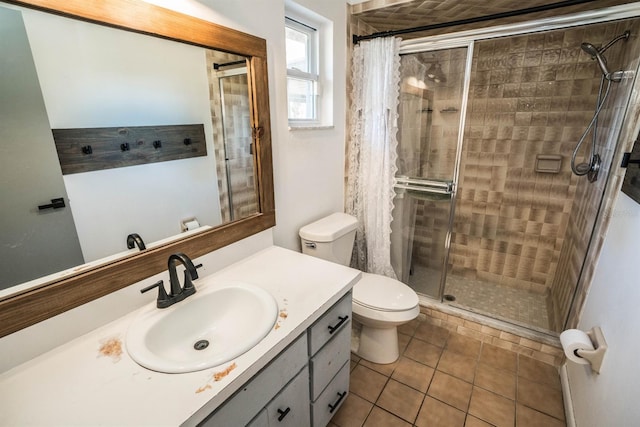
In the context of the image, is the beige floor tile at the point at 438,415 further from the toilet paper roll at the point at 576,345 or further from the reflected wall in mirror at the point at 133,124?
the reflected wall in mirror at the point at 133,124

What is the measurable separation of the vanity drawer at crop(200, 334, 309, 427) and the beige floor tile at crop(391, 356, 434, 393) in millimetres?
924

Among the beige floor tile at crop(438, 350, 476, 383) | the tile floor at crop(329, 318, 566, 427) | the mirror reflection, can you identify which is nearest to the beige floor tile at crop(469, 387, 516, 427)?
the tile floor at crop(329, 318, 566, 427)

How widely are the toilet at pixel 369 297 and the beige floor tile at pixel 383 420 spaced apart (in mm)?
339

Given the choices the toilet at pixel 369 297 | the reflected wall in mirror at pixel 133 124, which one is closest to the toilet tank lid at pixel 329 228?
the toilet at pixel 369 297

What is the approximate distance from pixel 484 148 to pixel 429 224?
0.82 meters

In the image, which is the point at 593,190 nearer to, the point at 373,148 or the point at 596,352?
the point at 596,352

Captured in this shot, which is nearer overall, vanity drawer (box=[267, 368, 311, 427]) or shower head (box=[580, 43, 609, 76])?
vanity drawer (box=[267, 368, 311, 427])

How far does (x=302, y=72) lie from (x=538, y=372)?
2.25 metres

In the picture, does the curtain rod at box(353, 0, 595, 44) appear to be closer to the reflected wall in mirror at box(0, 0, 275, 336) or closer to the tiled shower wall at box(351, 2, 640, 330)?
the tiled shower wall at box(351, 2, 640, 330)

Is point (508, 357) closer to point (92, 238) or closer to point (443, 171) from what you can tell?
point (443, 171)

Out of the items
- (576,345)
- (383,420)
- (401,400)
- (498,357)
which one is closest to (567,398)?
(498,357)

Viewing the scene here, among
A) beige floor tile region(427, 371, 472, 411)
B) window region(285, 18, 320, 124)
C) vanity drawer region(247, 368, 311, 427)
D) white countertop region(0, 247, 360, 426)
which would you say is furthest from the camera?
window region(285, 18, 320, 124)

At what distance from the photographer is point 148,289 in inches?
41.7

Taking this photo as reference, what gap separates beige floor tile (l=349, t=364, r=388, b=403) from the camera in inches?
65.2
